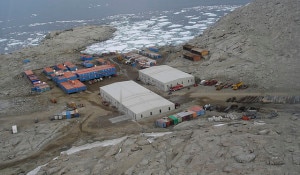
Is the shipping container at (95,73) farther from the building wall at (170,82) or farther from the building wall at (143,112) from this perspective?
the building wall at (143,112)

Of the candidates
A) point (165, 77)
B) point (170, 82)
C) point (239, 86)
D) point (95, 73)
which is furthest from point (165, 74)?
point (95, 73)

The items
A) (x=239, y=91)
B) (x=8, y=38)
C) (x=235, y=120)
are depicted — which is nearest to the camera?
(x=235, y=120)

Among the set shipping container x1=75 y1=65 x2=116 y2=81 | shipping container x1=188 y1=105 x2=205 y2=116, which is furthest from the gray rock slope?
shipping container x1=75 y1=65 x2=116 y2=81

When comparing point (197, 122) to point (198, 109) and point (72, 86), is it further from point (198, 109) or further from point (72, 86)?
point (72, 86)

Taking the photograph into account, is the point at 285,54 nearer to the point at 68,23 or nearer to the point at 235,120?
the point at 235,120

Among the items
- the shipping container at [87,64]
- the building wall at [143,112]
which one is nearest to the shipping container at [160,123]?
the building wall at [143,112]

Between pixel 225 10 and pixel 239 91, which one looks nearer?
pixel 239 91

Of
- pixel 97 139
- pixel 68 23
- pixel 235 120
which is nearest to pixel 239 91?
pixel 235 120
